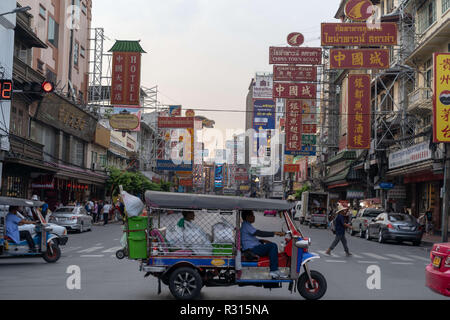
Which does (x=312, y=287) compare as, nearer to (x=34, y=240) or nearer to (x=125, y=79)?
(x=34, y=240)

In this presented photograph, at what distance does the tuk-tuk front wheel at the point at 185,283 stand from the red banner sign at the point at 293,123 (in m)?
41.4

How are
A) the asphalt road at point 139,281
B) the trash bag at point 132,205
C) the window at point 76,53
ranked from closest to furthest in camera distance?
the trash bag at point 132,205 → the asphalt road at point 139,281 → the window at point 76,53

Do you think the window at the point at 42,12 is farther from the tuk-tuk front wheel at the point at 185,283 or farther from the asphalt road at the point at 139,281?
the tuk-tuk front wheel at the point at 185,283

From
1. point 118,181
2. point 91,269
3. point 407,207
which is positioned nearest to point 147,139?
point 118,181

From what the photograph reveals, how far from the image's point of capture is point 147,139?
83125 millimetres

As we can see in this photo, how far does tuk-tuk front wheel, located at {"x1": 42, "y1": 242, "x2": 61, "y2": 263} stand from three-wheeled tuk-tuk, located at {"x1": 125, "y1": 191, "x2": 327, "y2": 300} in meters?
7.04

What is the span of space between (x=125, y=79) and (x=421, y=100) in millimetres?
19054

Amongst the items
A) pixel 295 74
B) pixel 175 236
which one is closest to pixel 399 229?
pixel 295 74

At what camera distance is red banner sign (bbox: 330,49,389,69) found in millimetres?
31922

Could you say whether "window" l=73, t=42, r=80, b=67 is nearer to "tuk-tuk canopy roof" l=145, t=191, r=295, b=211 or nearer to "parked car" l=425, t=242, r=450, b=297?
"tuk-tuk canopy roof" l=145, t=191, r=295, b=211

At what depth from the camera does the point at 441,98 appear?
973 inches

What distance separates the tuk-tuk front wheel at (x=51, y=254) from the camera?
15.7 m

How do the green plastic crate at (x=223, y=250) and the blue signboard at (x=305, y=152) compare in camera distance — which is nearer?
the green plastic crate at (x=223, y=250)

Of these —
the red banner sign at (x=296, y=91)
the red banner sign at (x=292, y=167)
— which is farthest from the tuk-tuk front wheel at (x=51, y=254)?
the red banner sign at (x=292, y=167)
